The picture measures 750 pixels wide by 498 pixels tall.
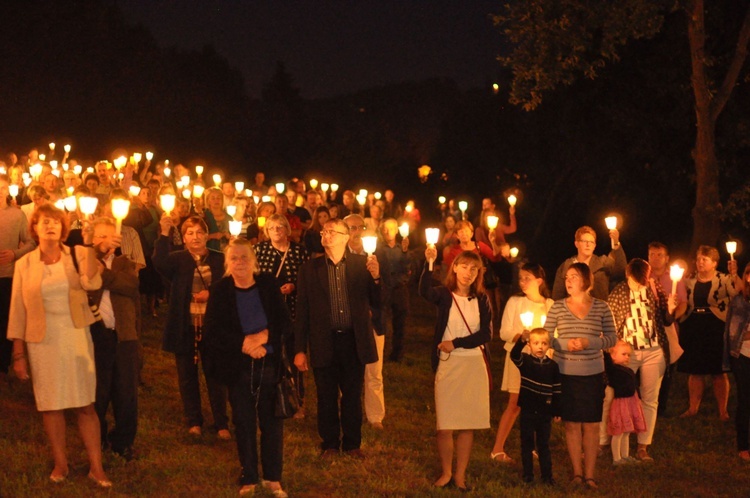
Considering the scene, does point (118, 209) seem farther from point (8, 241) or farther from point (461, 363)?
point (8, 241)

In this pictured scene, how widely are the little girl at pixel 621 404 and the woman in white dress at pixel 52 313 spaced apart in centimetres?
455

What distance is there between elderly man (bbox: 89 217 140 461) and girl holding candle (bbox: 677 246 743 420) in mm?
6482

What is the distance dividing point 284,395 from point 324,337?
4.60 ft

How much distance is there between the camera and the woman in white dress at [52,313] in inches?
298

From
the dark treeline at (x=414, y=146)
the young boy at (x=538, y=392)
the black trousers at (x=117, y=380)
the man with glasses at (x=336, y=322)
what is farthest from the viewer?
the dark treeline at (x=414, y=146)

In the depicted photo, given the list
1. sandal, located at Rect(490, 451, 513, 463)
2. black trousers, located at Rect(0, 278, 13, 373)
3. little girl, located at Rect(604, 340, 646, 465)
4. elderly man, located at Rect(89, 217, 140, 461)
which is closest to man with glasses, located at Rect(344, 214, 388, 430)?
sandal, located at Rect(490, 451, 513, 463)

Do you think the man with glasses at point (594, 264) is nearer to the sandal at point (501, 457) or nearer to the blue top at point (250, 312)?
the sandal at point (501, 457)

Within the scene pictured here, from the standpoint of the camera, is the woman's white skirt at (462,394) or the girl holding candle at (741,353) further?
the girl holding candle at (741,353)

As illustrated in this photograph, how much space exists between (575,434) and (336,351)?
218 centimetres

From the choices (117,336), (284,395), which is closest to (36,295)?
(117,336)

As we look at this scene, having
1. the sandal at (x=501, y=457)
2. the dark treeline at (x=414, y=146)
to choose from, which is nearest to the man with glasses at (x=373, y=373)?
the sandal at (x=501, y=457)

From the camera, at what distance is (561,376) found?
8711 millimetres

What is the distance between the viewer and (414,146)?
236 feet

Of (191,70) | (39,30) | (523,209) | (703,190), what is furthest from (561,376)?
(191,70)
